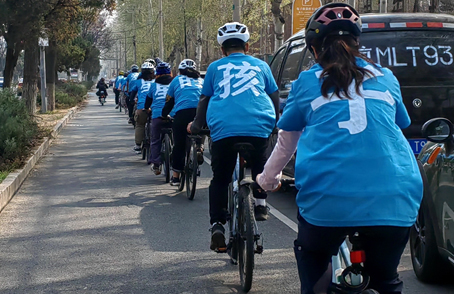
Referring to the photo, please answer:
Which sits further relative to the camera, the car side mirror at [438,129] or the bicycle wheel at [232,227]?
the bicycle wheel at [232,227]

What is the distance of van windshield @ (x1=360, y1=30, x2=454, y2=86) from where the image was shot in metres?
7.47

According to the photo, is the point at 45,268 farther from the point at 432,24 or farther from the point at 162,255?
the point at 432,24

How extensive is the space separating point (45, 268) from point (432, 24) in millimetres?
4733

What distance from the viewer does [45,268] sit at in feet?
19.8

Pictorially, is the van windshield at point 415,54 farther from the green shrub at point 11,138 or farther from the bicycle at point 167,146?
the green shrub at point 11,138

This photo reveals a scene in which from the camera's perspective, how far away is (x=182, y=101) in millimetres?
9297

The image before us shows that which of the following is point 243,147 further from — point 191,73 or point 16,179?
point 16,179

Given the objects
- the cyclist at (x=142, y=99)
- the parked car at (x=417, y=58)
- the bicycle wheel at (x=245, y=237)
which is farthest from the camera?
the cyclist at (x=142, y=99)

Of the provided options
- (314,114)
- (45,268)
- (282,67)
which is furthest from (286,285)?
(282,67)

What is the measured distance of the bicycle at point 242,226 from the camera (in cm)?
493

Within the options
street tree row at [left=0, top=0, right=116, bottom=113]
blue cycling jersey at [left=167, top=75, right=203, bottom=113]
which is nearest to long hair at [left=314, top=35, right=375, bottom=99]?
blue cycling jersey at [left=167, top=75, right=203, bottom=113]

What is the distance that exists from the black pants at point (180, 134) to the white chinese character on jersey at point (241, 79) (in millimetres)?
3802

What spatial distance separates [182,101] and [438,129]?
537cm

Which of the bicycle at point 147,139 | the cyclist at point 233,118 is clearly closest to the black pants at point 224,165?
the cyclist at point 233,118
